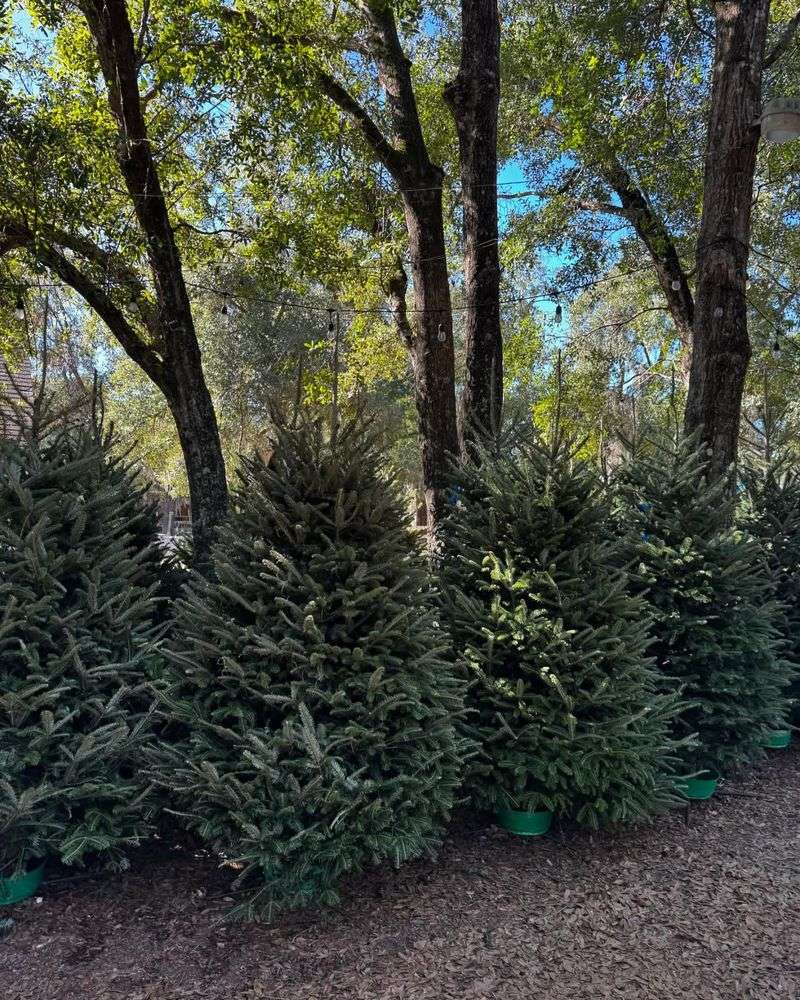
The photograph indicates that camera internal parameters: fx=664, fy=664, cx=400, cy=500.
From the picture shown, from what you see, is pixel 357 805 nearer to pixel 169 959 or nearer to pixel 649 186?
pixel 169 959

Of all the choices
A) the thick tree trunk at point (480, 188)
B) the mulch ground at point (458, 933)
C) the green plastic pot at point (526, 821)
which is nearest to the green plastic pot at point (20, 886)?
the mulch ground at point (458, 933)

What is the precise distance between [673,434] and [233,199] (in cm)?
639

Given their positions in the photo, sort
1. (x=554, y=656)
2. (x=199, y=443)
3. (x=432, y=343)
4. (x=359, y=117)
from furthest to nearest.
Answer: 1. (x=359, y=117)
2. (x=432, y=343)
3. (x=199, y=443)
4. (x=554, y=656)

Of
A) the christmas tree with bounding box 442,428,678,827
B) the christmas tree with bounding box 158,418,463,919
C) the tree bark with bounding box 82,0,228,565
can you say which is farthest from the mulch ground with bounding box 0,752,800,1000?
the tree bark with bounding box 82,0,228,565

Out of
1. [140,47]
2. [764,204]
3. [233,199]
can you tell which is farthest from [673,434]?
[764,204]

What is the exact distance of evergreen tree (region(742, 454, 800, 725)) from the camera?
5.05m

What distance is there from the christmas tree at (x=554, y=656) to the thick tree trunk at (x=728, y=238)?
2288 millimetres

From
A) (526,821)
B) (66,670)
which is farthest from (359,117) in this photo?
(526,821)

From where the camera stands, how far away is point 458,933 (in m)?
2.60

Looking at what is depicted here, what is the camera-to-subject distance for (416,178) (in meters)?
6.45

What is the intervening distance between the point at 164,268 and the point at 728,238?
469 cm

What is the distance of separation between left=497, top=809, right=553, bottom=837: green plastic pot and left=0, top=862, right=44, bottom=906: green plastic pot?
209 cm

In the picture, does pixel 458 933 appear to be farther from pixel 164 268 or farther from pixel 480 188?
pixel 480 188

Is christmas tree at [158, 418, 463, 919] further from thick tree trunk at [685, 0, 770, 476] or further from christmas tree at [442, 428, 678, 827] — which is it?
thick tree trunk at [685, 0, 770, 476]
